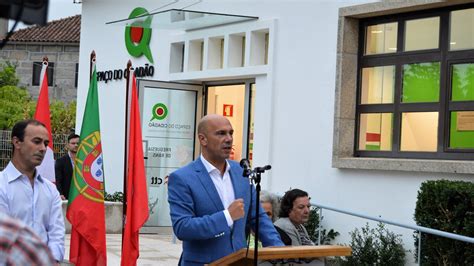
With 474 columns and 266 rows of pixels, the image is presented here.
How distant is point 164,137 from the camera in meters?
17.0

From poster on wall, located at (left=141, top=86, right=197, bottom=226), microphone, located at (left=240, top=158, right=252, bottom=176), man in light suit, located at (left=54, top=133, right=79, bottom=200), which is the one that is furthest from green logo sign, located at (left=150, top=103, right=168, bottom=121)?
microphone, located at (left=240, top=158, right=252, bottom=176)

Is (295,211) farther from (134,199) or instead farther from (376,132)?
(376,132)

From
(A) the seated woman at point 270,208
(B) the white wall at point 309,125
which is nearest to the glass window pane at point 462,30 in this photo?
(B) the white wall at point 309,125

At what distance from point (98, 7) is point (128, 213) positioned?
10442 millimetres

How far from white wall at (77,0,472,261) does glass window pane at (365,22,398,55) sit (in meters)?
0.47

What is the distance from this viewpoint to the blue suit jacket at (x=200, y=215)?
573 cm

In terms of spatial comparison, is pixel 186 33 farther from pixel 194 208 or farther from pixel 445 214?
pixel 194 208

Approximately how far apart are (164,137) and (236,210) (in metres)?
11.4

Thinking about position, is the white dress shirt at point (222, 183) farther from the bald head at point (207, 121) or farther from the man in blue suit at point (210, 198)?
the bald head at point (207, 121)

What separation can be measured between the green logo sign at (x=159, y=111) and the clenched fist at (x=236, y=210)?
11.2m

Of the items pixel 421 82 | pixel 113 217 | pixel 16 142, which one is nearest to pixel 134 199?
pixel 16 142

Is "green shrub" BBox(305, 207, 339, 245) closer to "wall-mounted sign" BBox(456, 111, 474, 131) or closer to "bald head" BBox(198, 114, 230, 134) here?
"wall-mounted sign" BBox(456, 111, 474, 131)

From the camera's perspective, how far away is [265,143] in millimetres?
14852

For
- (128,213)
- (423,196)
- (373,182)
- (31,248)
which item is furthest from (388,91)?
(31,248)
